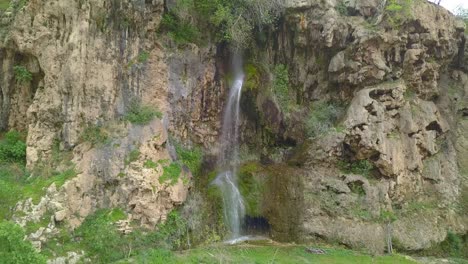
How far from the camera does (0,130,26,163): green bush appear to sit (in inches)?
619


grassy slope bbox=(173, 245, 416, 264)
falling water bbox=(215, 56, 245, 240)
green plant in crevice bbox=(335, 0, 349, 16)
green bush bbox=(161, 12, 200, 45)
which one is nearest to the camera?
grassy slope bbox=(173, 245, 416, 264)

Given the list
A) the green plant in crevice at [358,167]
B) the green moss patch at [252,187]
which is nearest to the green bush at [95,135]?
the green moss patch at [252,187]

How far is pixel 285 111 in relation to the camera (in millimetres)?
20641

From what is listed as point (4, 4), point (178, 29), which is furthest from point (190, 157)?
point (4, 4)

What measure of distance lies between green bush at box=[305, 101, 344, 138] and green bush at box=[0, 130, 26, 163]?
13.0 meters

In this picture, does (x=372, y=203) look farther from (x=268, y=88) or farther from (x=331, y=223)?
(x=268, y=88)

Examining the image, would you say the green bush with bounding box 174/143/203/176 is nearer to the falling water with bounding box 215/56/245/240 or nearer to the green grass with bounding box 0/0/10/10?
the falling water with bounding box 215/56/245/240

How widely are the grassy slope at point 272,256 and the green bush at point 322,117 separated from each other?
6.07 meters

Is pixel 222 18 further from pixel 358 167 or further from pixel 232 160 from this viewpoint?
pixel 358 167

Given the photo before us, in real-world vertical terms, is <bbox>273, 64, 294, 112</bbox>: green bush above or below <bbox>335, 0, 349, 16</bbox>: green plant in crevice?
below

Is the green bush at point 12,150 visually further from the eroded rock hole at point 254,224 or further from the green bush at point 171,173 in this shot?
the eroded rock hole at point 254,224

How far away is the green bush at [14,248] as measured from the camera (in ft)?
28.7

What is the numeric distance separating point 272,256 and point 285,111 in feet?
27.4


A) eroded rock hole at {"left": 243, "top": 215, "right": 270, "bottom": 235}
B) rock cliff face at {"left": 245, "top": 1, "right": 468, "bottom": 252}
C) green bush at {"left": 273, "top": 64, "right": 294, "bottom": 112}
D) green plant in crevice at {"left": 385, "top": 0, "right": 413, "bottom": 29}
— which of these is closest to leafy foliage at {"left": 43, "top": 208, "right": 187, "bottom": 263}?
eroded rock hole at {"left": 243, "top": 215, "right": 270, "bottom": 235}
